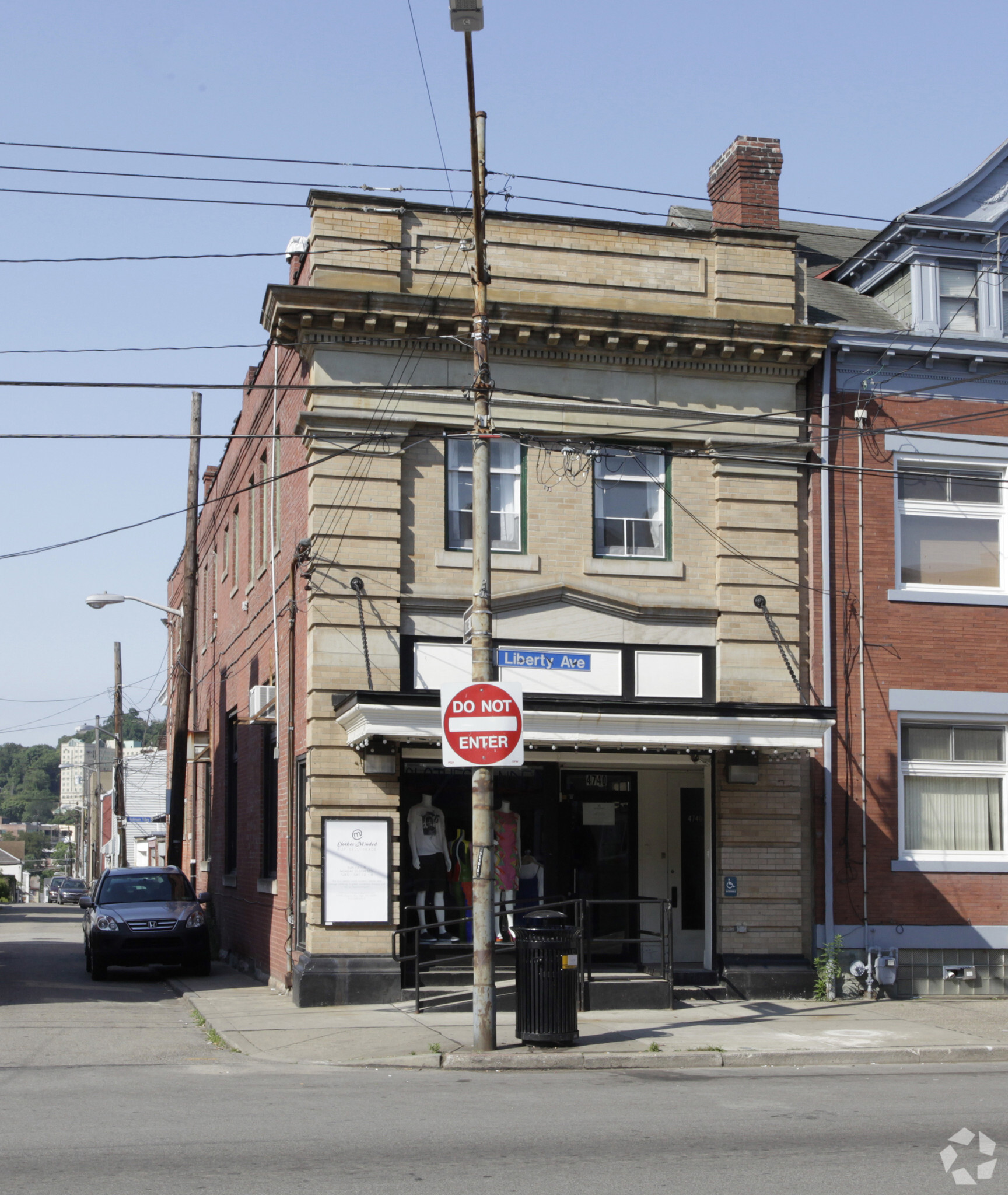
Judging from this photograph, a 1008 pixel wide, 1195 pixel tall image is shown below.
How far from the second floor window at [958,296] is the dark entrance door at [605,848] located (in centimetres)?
749

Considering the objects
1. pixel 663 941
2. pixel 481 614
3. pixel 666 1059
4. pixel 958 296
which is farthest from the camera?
pixel 958 296

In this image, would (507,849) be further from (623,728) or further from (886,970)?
(886,970)

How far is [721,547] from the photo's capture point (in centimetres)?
1742

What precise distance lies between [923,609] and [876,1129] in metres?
9.99

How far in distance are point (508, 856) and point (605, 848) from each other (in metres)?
1.42

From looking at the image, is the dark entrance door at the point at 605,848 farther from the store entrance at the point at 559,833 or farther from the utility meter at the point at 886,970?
the utility meter at the point at 886,970

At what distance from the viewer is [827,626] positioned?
1745 cm

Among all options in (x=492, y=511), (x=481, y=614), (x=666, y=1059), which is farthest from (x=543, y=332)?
(x=666, y=1059)

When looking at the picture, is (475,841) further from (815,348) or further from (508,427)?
(815,348)

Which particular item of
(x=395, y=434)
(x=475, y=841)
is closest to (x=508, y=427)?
(x=395, y=434)

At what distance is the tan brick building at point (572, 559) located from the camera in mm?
16109

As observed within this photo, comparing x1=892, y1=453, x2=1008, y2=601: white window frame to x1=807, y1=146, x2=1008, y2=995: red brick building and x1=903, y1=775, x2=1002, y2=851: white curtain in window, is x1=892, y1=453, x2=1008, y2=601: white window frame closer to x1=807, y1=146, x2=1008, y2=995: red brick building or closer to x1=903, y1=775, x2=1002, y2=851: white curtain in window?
x1=807, y1=146, x2=1008, y2=995: red brick building

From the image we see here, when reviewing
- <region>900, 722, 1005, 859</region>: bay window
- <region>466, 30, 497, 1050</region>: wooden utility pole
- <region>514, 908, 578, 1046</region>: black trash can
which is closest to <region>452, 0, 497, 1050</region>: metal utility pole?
<region>466, 30, 497, 1050</region>: wooden utility pole

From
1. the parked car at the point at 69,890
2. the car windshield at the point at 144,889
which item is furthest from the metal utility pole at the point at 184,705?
the parked car at the point at 69,890
